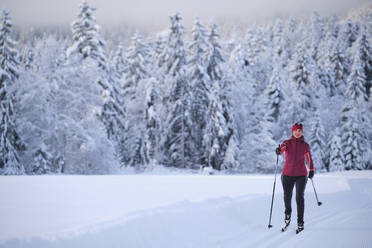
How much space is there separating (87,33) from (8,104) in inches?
364

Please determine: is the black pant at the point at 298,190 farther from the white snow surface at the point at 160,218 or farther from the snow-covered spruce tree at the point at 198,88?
the snow-covered spruce tree at the point at 198,88

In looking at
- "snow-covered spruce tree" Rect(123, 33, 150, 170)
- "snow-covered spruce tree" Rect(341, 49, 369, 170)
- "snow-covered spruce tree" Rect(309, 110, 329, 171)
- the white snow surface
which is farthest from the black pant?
"snow-covered spruce tree" Rect(341, 49, 369, 170)

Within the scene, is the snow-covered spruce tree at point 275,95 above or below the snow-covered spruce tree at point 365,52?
below

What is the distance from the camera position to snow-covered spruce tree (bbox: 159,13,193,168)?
29.4 m

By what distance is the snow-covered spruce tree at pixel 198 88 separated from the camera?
97.1 ft

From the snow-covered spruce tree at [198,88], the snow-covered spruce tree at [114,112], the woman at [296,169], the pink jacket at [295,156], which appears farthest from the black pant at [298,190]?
the snow-covered spruce tree at [198,88]

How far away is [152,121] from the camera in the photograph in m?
28.7

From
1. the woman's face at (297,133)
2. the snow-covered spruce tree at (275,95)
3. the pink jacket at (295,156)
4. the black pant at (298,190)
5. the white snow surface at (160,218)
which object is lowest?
the white snow surface at (160,218)

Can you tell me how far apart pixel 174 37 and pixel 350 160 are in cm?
2165

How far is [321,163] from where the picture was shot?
101 ft

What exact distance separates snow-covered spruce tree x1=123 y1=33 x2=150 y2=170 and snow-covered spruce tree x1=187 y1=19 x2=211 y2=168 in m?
5.00

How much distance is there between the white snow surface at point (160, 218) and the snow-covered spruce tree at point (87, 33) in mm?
19460

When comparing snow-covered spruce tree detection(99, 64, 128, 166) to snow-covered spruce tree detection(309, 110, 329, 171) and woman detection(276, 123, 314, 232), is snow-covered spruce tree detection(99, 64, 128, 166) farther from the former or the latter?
woman detection(276, 123, 314, 232)

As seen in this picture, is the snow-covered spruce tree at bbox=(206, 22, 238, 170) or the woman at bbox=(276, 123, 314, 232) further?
the snow-covered spruce tree at bbox=(206, 22, 238, 170)
